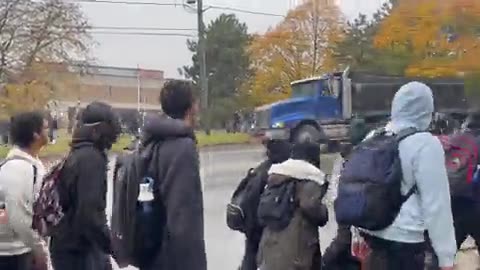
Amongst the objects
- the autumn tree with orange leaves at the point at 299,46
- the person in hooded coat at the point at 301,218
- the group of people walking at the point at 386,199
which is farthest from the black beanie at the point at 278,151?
the autumn tree with orange leaves at the point at 299,46

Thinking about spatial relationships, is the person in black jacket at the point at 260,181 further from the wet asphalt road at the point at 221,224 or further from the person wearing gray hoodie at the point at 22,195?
the wet asphalt road at the point at 221,224

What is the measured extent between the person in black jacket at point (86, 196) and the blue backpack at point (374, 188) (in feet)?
4.78

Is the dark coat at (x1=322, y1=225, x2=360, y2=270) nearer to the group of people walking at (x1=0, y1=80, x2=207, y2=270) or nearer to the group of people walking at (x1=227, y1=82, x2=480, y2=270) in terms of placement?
the group of people walking at (x1=227, y1=82, x2=480, y2=270)

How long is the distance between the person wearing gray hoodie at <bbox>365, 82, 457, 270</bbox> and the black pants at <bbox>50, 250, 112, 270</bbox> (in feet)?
5.48

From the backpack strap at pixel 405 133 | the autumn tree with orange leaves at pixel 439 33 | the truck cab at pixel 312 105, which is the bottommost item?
the backpack strap at pixel 405 133

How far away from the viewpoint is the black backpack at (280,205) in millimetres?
5793

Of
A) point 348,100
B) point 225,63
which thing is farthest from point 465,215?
point 225,63

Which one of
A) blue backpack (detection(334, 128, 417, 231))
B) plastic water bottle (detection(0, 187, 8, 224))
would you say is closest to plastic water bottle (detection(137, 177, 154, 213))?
plastic water bottle (detection(0, 187, 8, 224))

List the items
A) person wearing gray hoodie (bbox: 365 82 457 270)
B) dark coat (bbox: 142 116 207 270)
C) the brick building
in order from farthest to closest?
1. the brick building
2. dark coat (bbox: 142 116 207 270)
3. person wearing gray hoodie (bbox: 365 82 457 270)

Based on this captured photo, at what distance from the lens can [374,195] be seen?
4.82m

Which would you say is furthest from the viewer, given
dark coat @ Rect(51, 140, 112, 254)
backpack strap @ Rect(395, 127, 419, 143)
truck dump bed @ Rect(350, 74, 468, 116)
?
truck dump bed @ Rect(350, 74, 468, 116)

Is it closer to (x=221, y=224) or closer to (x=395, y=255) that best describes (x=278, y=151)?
(x=395, y=255)

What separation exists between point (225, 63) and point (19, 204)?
A: 6217 cm

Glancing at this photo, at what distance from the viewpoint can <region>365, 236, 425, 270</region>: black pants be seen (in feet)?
16.3
